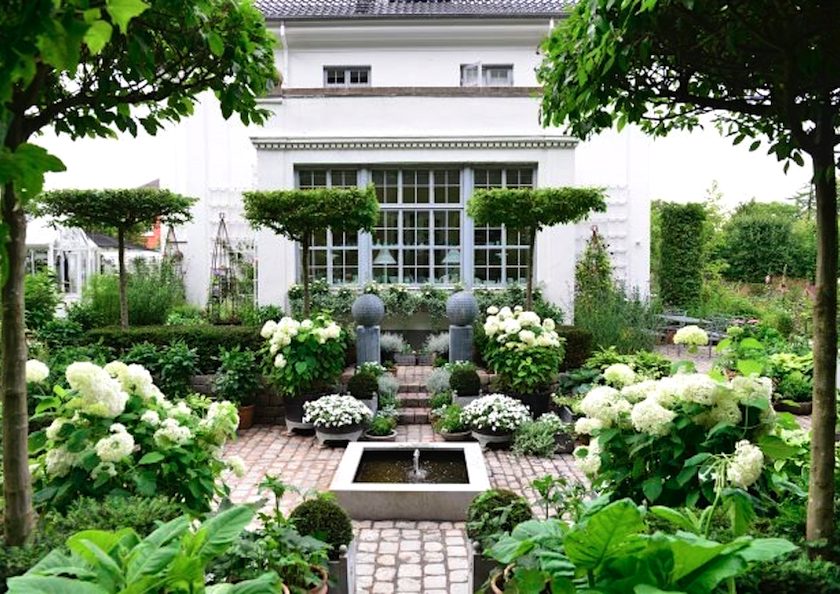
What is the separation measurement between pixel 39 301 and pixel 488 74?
10.2 metres

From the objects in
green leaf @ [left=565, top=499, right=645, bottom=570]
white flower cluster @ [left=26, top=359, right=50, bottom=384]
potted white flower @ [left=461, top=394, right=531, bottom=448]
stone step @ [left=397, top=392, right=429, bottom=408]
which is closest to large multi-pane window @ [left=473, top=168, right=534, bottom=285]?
stone step @ [left=397, top=392, right=429, bottom=408]

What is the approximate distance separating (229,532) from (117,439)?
126cm

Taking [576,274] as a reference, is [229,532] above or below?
below

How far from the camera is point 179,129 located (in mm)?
14242

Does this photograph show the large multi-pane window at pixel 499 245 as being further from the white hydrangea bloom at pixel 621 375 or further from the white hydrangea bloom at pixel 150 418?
the white hydrangea bloom at pixel 150 418

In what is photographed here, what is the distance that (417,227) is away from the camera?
40.9ft

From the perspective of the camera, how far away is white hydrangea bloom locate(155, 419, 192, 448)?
10.7 ft

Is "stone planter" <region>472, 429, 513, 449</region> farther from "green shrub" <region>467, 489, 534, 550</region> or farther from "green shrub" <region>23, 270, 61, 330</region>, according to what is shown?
"green shrub" <region>23, 270, 61, 330</region>

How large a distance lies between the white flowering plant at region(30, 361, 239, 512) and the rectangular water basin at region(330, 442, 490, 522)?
6.29ft

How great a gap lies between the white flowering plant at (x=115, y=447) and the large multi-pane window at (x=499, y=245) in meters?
9.31

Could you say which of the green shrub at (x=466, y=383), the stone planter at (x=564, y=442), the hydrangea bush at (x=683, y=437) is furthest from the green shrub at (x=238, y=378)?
the hydrangea bush at (x=683, y=437)

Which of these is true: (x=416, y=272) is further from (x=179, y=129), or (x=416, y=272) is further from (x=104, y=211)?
(x=179, y=129)

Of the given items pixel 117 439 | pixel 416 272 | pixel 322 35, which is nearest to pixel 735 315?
pixel 416 272

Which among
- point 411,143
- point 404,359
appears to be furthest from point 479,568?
point 411,143
